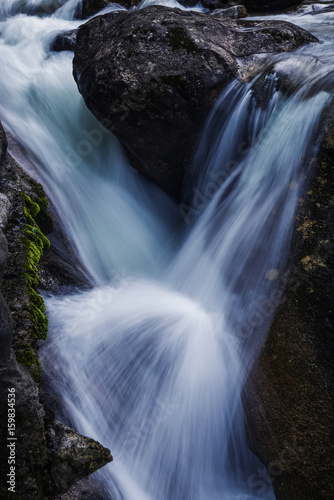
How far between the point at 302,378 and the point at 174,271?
84.8 inches

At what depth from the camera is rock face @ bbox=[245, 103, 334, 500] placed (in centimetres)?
285

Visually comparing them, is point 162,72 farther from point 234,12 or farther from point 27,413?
point 234,12

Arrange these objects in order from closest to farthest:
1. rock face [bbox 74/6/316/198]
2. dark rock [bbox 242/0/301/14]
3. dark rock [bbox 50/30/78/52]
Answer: rock face [bbox 74/6/316/198] < dark rock [bbox 50/30/78/52] < dark rock [bbox 242/0/301/14]

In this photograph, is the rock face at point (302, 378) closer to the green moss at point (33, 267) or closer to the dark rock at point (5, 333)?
the green moss at point (33, 267)

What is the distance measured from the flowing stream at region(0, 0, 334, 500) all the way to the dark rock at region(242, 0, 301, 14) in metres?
2.74

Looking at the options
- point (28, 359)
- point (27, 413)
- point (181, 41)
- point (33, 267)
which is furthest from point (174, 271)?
point (27, 413)

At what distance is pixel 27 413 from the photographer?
2.14 meters

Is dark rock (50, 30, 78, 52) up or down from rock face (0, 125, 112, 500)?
up

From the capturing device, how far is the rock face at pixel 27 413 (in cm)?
205

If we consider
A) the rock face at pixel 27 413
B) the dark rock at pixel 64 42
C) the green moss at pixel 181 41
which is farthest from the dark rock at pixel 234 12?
the rock face at pixel 27 413

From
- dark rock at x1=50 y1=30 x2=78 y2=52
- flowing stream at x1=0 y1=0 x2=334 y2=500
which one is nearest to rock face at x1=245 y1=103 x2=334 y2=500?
flowing stream at x1=0 y1=0 x2=334 y2=500

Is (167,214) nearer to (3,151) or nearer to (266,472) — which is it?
(3,151)

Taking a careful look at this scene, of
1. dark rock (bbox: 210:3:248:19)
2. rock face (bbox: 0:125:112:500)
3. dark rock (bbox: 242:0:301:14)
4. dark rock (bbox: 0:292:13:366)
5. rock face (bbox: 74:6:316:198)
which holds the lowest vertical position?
rock face (bbox: 0:125:112:500)

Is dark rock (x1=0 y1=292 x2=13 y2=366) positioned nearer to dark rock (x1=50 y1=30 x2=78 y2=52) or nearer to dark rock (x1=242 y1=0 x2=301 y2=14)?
dark rock (x1=50 y1=30 x2=78 y2=52)
